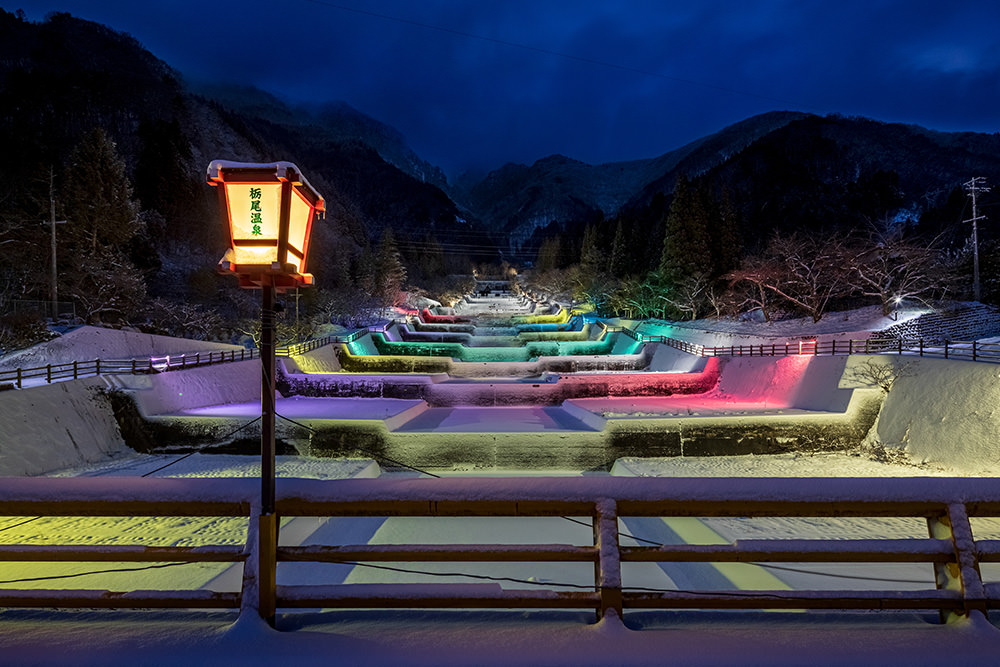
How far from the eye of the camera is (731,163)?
341 feet

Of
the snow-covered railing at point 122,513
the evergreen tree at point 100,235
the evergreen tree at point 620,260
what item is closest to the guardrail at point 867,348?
the snow-covered railing at point 122,513

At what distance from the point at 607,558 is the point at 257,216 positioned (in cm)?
349

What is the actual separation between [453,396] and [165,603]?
55.9 feet

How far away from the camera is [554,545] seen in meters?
2.84

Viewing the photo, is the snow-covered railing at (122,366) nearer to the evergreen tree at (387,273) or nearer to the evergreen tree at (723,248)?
the evergreen tree at (387,273)

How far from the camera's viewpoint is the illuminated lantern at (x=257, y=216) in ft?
11.2

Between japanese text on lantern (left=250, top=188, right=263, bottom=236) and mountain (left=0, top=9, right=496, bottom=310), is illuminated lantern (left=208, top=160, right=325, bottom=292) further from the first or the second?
mountain (left=0, top=9, right=496, bottom=310)

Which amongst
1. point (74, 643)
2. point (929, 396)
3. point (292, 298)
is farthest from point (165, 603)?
point (292, 298)

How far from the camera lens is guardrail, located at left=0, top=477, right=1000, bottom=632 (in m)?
2.76

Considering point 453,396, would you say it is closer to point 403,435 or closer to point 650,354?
point 403,435

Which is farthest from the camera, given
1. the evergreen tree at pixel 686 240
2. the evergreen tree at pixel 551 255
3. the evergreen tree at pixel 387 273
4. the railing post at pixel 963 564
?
the evergreen tree at pixel 551 255

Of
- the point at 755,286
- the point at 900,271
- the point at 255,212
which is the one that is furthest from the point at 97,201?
the point at 900,271

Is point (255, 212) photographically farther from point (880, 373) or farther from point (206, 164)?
point (206, 164)

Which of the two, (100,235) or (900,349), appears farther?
(100,235)
